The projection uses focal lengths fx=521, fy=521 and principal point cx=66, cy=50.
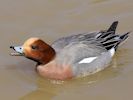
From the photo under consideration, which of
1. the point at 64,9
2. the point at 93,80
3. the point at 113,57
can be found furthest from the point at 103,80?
the point at 64,9

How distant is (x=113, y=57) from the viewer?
27.1 feet

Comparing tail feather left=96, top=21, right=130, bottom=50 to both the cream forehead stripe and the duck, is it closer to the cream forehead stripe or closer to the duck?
the duck

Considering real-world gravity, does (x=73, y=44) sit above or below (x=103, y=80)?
above

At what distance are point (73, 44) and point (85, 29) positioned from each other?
3.55ft

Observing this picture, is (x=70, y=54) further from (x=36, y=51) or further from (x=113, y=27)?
(x=113, y=27)

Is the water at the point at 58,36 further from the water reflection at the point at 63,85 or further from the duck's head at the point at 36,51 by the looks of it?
the duck's head at the point at 36,51

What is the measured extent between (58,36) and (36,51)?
3.83 ft

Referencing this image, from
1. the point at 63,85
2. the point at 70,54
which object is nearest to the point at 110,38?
the point at 70,54

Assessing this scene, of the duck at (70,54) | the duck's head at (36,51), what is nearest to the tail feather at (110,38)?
the duck at (70,54)

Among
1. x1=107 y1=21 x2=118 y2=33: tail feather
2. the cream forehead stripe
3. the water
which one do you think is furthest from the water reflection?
x1=107 y1=21 x2=118 y2=33: tail feather

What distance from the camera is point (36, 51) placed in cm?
755

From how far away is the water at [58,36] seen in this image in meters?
7.47

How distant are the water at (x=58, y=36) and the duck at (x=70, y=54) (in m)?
0.13

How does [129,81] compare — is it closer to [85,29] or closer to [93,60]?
[93,60]
